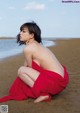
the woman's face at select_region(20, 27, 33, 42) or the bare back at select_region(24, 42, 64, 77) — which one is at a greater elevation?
the woman's face at select_region(20, 27, 33, 42)

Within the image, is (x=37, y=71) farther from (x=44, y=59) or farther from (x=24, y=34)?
(x=24, y=34)

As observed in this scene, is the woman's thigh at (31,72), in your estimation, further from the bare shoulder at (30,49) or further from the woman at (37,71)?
the bare shoulder at (30,49)

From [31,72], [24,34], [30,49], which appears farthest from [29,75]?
[24,34]

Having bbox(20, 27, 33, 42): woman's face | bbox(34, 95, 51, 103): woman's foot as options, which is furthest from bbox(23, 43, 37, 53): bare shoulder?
bbox(34, 95, 51, 103): woman's foot

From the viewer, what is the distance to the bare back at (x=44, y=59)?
4.38 meters

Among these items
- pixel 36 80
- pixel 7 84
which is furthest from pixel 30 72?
pixel 7 84

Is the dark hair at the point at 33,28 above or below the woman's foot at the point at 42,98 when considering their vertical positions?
above

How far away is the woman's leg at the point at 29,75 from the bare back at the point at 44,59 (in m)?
0.16

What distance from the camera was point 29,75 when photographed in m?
4.39

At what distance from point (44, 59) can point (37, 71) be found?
0.63ft

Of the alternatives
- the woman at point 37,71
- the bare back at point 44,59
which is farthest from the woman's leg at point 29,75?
the bare back at point 44,59

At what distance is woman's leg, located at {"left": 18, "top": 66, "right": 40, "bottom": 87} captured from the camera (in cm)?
436

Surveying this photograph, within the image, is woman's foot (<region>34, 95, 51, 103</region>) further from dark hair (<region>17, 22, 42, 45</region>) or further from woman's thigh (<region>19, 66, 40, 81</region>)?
dark hair (<region>17, 22, 42, 45</region>)

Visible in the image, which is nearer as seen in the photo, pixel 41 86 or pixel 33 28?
pixel 41 86
